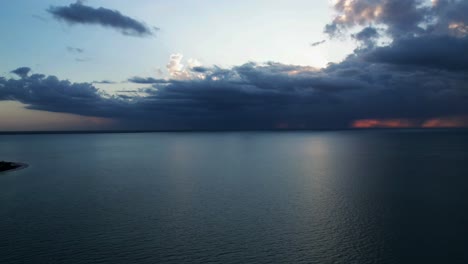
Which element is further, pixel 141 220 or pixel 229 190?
pixel 229 190

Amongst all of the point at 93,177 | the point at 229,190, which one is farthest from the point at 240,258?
the point at 93,177

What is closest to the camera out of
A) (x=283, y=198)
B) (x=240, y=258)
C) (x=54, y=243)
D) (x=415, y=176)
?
(x=240, y=258)

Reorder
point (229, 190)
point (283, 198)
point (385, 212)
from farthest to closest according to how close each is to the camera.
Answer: point (229, 190) → point (283, 198) → point (385, 212)

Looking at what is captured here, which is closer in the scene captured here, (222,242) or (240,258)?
(240,258)

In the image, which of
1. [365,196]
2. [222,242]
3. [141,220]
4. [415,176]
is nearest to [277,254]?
[222,242]

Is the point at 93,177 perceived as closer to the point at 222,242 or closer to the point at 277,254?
the point at 222,242

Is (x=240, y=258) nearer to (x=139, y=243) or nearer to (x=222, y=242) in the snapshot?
(x=222, y=242)

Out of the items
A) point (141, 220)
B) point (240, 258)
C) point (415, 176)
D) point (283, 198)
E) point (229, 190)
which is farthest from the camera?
point (415, 176)

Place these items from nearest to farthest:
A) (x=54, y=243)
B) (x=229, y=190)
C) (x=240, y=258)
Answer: (x=240, y=258) → (x=54, y=243) → (x=229, y=190)

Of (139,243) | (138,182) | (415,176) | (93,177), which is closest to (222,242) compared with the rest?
(139,243)
